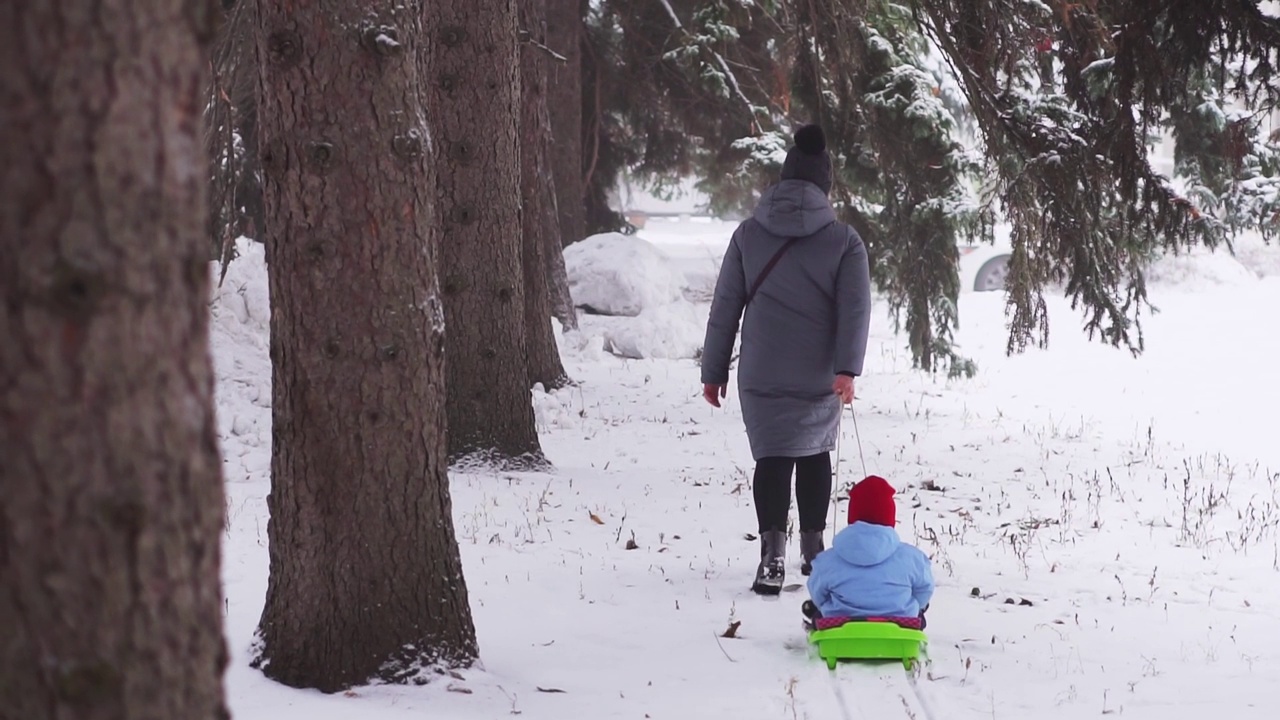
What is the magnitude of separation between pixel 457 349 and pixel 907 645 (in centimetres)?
402

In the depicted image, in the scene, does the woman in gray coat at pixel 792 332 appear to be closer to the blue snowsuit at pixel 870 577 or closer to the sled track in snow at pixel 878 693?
the blue snowsuit at pixel 870 577

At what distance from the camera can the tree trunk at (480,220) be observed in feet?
25.5

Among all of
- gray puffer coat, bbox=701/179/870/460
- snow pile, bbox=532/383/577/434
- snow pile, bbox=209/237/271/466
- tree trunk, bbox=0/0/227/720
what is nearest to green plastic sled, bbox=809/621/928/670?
gray puffer coat, bbox=701/179/870/460

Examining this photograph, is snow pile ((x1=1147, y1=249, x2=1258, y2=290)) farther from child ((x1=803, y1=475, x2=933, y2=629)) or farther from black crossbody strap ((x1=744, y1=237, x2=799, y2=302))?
child ((x1=803, y1=475, x2=933, y2=629))

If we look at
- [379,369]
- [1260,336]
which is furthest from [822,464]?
[1260,336]

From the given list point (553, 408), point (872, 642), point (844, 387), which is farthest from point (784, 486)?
point (553, 408)

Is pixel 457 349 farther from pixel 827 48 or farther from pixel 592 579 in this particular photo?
pixel 827 48

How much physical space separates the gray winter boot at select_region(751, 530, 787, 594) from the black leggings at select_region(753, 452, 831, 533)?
41 millimetres

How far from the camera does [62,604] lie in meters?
1.86

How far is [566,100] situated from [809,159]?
9.71 metres

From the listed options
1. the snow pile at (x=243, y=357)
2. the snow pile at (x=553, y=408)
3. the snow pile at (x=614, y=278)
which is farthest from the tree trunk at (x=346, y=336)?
the snow pile at (x=614, y=278)

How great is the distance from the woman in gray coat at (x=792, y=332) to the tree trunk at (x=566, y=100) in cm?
861

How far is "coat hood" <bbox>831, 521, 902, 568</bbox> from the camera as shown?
469cm

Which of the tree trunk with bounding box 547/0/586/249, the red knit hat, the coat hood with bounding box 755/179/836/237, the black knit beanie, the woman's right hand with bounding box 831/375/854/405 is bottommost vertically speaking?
the red knit hat
